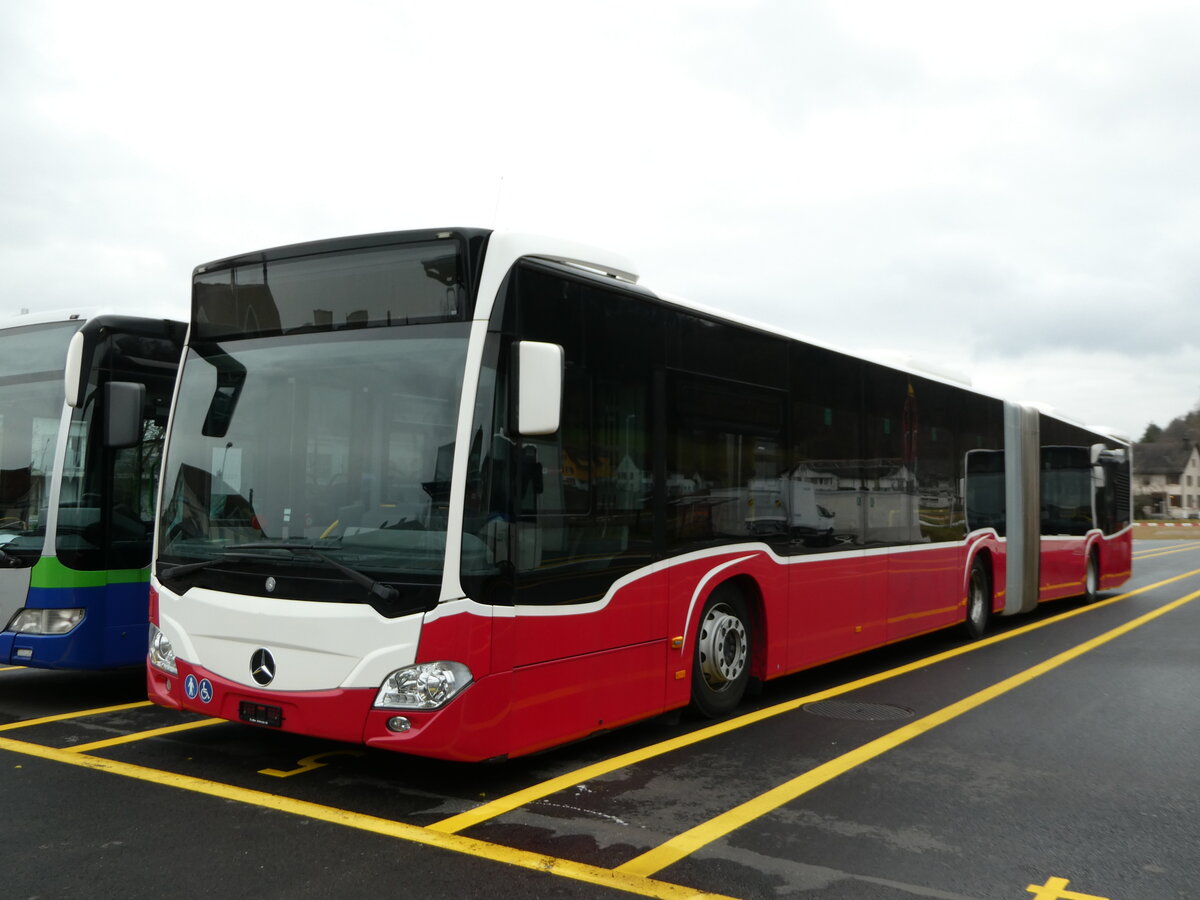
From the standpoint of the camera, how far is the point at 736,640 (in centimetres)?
748

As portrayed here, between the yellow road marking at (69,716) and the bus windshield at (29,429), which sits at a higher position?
the bus windshield at (29,429)

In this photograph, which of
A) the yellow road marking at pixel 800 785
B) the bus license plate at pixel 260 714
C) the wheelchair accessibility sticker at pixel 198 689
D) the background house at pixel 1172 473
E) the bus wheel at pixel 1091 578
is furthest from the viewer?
the background house at pixel 1172 473

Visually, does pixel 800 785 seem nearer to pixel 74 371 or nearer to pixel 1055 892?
pixel 1055 892

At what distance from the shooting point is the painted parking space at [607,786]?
4430 mm

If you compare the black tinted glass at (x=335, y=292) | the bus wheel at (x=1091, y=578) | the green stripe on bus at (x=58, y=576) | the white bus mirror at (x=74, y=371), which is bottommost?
the bus wheel at (x=1091, y=578)

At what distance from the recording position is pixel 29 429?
303 inches

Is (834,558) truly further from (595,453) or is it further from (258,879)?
(258,879)

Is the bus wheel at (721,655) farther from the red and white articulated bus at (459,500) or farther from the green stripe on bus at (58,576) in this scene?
the green stripe on bus at (58,576)

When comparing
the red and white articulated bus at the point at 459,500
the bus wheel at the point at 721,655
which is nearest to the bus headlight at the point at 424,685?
the red and white articulated bus at the point at 459,500

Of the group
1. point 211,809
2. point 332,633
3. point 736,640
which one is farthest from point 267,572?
point 736,640

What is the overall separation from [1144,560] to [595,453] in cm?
2885

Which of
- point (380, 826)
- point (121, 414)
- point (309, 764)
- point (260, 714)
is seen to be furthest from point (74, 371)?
point (380, 826)

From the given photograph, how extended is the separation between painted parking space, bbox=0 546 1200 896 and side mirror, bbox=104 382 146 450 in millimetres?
1910

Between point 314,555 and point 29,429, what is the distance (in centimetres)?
370
